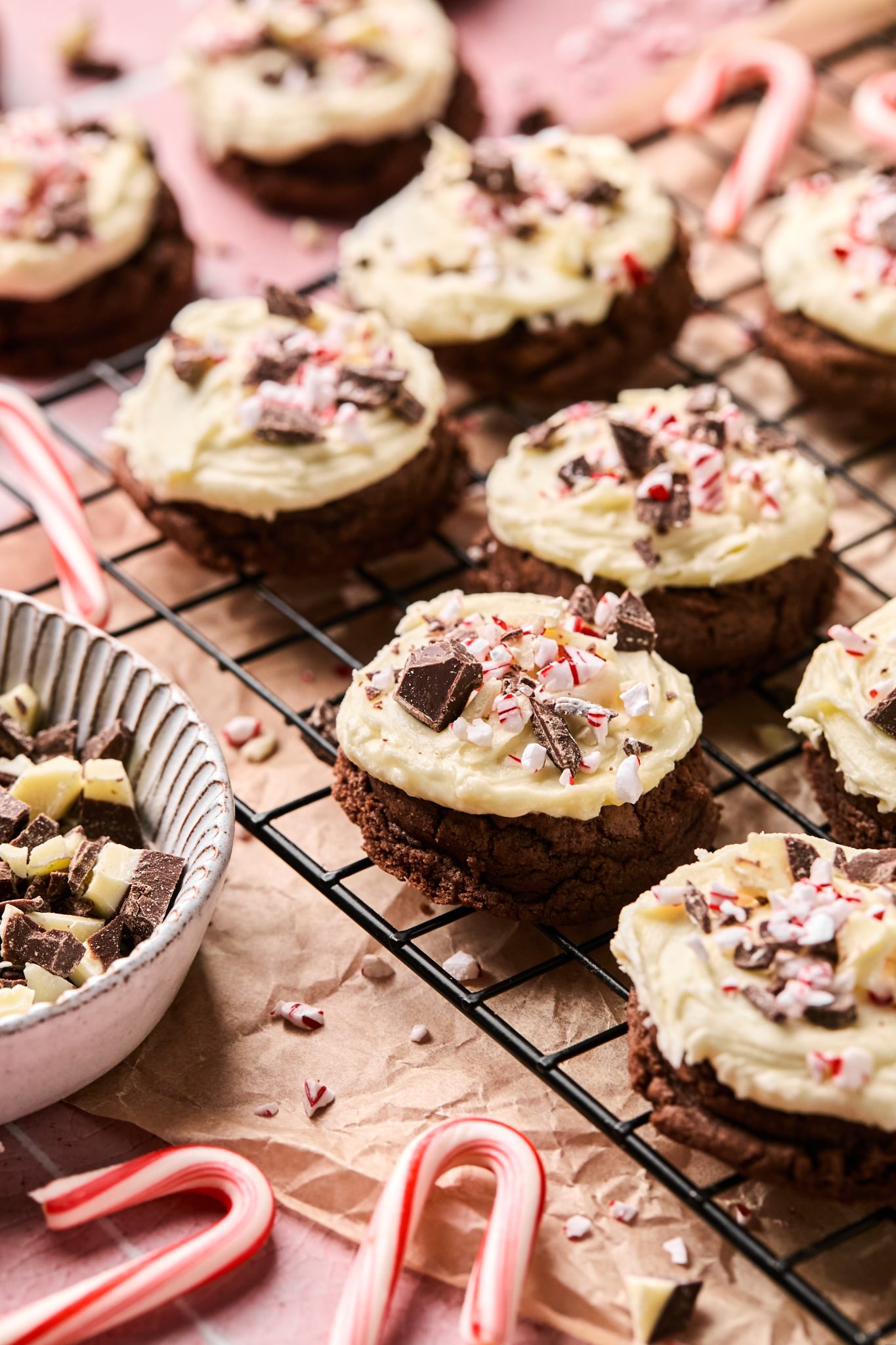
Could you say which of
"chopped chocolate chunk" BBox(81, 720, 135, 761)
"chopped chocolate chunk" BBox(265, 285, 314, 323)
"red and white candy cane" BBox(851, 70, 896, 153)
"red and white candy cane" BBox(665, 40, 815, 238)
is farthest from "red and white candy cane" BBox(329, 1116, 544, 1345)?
"red and white candy cane" BBox(851, 70, 896, 153)

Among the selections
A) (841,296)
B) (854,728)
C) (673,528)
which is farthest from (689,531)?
(841,296)

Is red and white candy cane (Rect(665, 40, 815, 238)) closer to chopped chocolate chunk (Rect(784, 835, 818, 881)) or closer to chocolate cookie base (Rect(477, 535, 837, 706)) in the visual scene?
chocolate cookie base (Rect(477, 535, 837, 706))

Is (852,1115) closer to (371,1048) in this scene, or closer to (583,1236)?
(583,1236)

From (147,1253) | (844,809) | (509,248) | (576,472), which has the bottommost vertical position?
(147,1253)

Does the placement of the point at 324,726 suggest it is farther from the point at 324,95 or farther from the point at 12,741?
the point at 324,95

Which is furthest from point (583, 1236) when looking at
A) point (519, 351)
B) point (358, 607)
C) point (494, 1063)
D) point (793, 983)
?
point (519, 351)

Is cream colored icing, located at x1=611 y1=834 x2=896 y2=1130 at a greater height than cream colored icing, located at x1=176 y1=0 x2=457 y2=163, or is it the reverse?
cream colored icing, located at x1=176 y1=0 x2=457 y2=163

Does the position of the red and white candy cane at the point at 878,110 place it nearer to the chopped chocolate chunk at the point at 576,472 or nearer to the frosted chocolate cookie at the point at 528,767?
the chopped chocolate chunk at the point at 576,472
